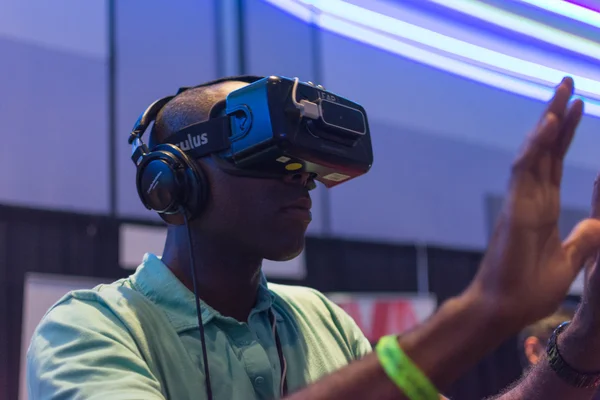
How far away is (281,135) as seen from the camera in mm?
1104

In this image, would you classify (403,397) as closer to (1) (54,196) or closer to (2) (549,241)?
(2) (549,241)

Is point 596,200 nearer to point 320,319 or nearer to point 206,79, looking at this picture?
point 320,319

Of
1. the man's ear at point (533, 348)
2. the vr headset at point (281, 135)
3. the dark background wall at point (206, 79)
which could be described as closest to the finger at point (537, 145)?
the vr headset at point (281, 135)

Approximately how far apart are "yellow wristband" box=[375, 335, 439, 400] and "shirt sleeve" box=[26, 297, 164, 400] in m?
0.36

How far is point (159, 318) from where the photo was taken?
1.14m

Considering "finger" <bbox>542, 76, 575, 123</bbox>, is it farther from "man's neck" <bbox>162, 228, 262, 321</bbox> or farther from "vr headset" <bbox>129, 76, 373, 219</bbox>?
"man's neck" <bbox>162, 228, 262, 321</bbox>

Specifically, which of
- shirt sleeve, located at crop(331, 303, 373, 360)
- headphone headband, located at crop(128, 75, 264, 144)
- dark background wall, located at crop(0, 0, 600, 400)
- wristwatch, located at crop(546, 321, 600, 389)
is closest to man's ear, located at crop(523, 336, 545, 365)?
dark background wall, located at crop(0, 0, 600, 400)

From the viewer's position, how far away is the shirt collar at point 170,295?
3.85 ft

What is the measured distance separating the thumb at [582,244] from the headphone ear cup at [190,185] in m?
0.67

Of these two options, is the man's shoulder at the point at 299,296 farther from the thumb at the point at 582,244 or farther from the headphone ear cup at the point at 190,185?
the thumb at the point at 582,244

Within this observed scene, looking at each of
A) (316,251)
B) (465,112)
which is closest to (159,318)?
(316,251)

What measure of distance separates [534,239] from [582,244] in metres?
0.10

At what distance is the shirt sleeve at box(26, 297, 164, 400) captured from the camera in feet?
3.03

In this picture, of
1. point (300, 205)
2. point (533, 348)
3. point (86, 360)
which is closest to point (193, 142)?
point (300, 205)
